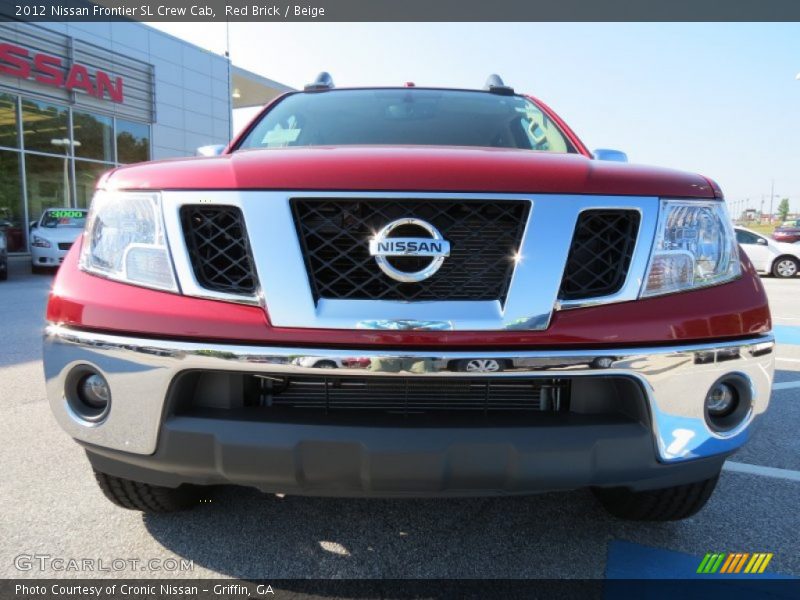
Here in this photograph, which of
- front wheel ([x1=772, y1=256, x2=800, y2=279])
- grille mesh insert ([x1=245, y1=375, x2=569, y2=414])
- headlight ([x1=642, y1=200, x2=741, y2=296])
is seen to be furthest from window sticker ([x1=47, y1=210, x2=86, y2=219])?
front wheel ([x1=772, y1=256, x2=800, y2=279])

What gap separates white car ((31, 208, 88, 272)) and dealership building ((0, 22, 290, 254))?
2.40 meters

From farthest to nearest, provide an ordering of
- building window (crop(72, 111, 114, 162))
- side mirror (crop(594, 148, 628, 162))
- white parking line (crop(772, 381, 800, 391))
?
building window (crop(72, 111, 114, 162)) → white parking line (crop(772, 381, 800, 391)) → side mirror (crop(594, 148, 628, 162))

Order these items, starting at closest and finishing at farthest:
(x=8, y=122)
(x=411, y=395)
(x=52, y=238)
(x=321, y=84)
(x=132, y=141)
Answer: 1. (x=411, y=395)
2. (x=321, y=84)
3. (x=52, y=238)
4. (x=8, y=122)
5. (x=132, y=141)

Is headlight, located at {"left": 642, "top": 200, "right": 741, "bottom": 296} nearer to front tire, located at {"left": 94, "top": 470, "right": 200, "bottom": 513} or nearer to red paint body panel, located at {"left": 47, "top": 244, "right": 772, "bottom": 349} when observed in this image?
red paint body panel, located at {"left": 47, "top": 244, "right": 772, "bottom": 349}

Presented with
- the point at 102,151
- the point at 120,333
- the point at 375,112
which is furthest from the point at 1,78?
the point at 120,333

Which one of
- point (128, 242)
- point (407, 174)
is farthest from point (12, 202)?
point (407, 174)

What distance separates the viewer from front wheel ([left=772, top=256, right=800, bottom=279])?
581 inches

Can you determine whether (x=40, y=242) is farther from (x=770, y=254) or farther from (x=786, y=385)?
(x=770, y=254)

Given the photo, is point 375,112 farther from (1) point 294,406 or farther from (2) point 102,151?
(2) point 102,151

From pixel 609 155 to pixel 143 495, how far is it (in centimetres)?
211

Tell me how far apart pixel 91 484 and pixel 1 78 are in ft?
56.8

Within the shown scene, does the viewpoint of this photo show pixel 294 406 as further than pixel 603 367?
Yes

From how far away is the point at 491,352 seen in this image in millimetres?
1430

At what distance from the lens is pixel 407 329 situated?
4.65 ft
